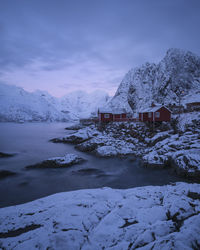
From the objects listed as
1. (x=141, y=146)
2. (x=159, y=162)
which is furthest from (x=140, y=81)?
(x=159, y=162)

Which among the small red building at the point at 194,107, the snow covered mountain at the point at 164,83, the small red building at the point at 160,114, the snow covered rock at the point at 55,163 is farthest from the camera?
the snow covered mountain at the point at 164,83

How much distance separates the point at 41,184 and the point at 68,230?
845 cm

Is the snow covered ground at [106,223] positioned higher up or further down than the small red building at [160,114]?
further down

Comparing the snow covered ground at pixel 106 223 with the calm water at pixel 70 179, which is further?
the calm water at pixel 70 179

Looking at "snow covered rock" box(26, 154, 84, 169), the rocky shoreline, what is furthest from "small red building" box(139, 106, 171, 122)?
"snow covered rock" box(26, 154, 84, 169)

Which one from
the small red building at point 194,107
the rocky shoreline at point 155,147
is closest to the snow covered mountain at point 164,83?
the small red building at point 194,107

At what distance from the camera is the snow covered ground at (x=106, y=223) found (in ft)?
13.3

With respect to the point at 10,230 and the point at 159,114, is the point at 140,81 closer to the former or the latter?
the point at 159,114

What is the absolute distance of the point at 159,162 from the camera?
1471 cm

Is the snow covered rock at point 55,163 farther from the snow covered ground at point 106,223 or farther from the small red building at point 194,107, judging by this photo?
the small red building at point 194,107

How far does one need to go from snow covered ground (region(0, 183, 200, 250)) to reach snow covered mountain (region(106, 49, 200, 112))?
6569 centimetres

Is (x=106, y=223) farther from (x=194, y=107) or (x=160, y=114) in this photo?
(x=194, y=107)

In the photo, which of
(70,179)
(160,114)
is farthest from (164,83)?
(70,179)

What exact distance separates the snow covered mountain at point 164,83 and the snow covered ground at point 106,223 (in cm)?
6569
